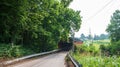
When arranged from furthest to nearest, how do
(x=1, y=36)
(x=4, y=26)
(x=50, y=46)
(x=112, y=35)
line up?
(x=112, y=35) → (x=50, y=46) → (x=1, y=36) → (x=4, y=26)

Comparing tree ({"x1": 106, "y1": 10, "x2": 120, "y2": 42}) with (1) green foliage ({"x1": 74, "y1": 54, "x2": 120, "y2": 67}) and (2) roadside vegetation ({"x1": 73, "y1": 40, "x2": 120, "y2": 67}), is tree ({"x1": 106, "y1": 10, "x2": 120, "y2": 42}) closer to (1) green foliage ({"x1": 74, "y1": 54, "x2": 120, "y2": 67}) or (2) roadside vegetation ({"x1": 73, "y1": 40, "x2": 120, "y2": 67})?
(2) roadside vegetation ({"x1": 73, "y1": 40, "x2": 120, "y2": 67})

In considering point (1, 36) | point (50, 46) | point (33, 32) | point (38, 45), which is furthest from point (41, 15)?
point (50, 46)

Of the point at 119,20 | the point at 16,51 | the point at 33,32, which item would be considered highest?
the point at 119,20

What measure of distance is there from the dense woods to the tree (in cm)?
2968

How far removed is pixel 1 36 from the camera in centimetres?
3434

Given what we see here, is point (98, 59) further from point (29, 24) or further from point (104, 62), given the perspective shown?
point (29, 24)

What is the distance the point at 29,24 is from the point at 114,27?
7172 centimetres

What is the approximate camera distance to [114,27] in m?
104

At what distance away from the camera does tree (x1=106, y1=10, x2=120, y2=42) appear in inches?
3978

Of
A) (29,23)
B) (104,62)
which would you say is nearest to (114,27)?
(29,23)

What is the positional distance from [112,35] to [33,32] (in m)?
A: 63.4

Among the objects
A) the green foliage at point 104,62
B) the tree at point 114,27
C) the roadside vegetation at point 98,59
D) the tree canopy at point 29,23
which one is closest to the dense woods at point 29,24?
the tree canopy at point 29,23

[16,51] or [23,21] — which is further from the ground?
[23,21]

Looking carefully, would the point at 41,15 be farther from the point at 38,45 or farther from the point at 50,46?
the point at 50,46
